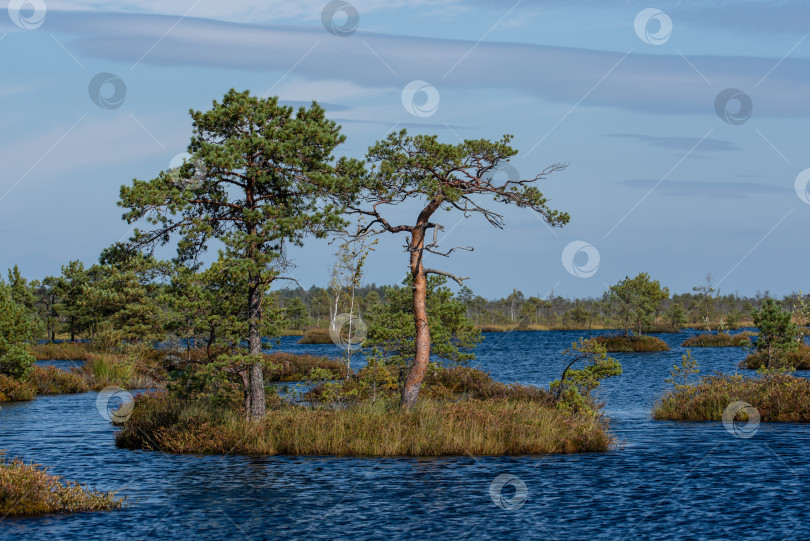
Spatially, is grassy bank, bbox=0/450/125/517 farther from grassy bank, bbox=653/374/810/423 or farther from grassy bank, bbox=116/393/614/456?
grassy bank, bbox=653/374/810/423

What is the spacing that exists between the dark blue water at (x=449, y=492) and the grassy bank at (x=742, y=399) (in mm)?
2268

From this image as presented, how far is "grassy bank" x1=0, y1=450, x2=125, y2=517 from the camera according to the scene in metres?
18.0

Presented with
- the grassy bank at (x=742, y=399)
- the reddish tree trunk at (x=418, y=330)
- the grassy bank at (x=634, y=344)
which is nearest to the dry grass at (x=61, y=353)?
the reddish tree trunk at (x=418, y=330)

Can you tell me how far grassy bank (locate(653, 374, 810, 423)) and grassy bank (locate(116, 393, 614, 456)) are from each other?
9.41 meters

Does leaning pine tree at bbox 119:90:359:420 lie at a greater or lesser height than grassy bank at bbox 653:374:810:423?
greater

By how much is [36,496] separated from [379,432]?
434 inches

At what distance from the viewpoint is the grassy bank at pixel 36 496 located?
18000 mm

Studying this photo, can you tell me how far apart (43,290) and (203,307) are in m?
102

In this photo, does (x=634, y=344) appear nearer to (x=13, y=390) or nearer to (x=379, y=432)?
(x=13, y=390)

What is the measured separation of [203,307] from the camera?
27.0 meters

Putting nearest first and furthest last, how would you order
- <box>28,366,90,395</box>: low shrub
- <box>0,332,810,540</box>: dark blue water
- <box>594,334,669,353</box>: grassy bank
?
1. <box>0,332,810,540</box>: dark blue water
2. <box>28,366,90,395</box>: low shrub
3. <box>594,334,669,353</box>: grassy bank

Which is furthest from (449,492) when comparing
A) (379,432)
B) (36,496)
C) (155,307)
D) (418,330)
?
(155,307)

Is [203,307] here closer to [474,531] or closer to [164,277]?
[164,277]

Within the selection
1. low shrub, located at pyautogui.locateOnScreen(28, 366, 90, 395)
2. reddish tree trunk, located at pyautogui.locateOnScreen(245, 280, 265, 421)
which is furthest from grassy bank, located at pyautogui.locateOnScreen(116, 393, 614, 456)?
low shrub, located at pyautogui.locateOnScreen(28, 366, 90, 395)
